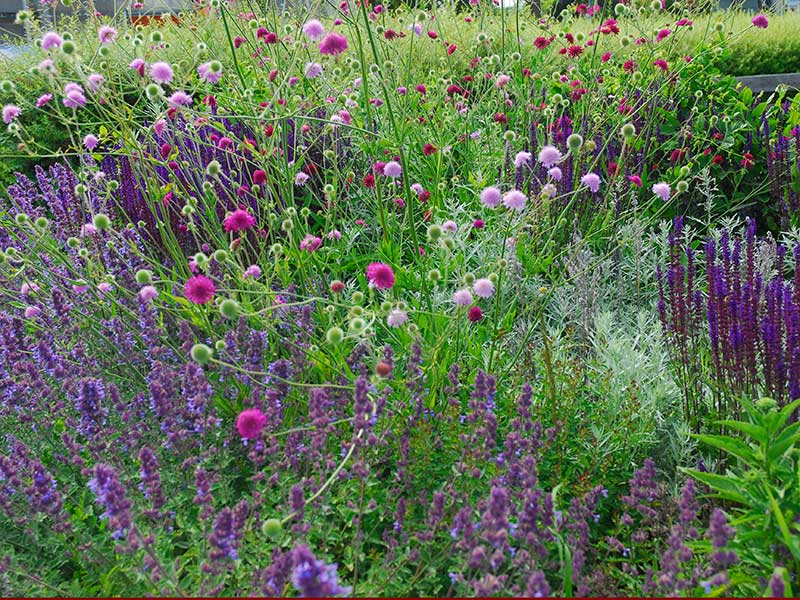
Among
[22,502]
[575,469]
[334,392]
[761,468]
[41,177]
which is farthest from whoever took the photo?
[41,177]

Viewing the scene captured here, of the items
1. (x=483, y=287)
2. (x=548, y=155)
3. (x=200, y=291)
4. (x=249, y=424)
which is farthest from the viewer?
(x=548, y=155)

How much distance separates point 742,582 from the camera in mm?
1591

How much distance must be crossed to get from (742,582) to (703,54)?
3.76 m

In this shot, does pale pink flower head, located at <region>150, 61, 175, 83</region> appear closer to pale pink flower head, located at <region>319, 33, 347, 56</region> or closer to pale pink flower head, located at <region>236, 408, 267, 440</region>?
pale pink flower head, located at <region>319, 33, 347, 56</region>

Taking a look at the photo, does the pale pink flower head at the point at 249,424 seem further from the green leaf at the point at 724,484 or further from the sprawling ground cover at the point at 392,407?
the green leaf at the point at 724,484

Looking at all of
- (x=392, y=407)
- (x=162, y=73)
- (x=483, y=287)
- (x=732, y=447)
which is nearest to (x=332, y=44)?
(x=162, y=73)

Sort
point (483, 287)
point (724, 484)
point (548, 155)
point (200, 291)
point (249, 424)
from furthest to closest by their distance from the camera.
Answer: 1. point (548, 155)
2. point (483, 287)
3. point (200, 291)
4. point (724, 484)
5. point (249, 424)

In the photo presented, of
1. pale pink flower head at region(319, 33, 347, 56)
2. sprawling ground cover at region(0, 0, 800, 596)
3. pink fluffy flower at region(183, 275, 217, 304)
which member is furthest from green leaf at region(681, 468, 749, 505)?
pale pink flower head at region(319, 33, 347, 56)

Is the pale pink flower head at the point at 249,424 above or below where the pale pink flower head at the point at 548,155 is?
below

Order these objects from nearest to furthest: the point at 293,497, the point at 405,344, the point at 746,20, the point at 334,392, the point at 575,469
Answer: the point at 293,497 → the point at 575,469 → the point at 334,392 → the point at 405,344 → the point at 746,20

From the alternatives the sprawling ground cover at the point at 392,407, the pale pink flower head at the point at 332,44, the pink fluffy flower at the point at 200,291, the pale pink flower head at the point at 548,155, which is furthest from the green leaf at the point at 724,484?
the pale pink flower head at the point at 332,44

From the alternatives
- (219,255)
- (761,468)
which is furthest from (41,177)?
(761,468)

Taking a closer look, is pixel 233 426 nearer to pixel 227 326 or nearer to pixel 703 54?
pixel 227 326

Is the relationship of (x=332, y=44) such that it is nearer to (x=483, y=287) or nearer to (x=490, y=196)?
(x=490, y=196)
